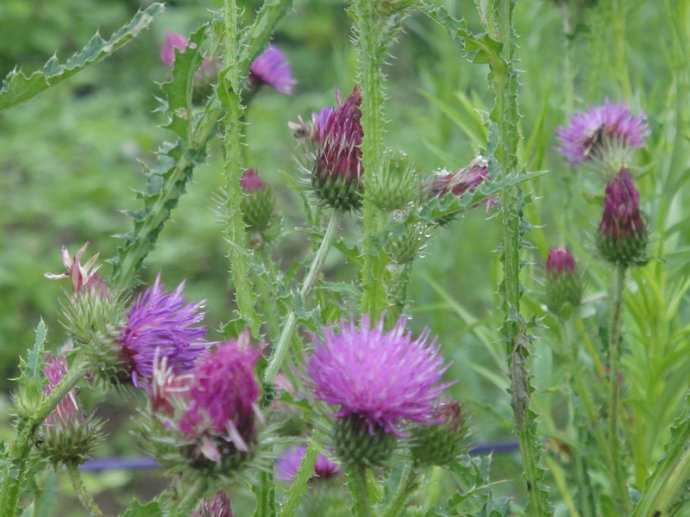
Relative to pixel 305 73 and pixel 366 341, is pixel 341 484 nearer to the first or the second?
pixel 366 341

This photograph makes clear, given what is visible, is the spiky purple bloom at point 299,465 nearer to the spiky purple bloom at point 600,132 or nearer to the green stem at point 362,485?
the green stem at point 362,485

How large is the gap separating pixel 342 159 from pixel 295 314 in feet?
0.60

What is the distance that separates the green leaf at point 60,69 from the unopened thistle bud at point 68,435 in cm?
21

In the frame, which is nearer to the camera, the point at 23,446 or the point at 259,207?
the point at 23,446

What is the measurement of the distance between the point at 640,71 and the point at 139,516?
149 centimetres

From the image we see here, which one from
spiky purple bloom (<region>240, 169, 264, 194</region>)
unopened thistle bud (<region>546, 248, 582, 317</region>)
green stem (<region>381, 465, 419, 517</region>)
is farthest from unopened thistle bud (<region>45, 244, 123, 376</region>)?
unopened thistle bud (<region>546, 248, 582, 317</region>)

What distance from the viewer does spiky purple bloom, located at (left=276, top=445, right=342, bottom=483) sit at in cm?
84

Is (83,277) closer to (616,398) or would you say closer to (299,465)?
(299,465)

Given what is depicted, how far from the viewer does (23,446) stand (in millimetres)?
670

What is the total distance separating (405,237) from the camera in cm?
78

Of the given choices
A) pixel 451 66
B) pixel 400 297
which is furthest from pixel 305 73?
pixel 400 297

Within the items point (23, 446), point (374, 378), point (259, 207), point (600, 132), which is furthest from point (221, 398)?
point (600, 132)

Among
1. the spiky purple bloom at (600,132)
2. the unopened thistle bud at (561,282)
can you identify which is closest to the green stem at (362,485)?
the unopened thistle bud at (561,282)

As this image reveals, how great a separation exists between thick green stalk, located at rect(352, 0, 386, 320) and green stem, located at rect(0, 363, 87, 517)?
215 mm
